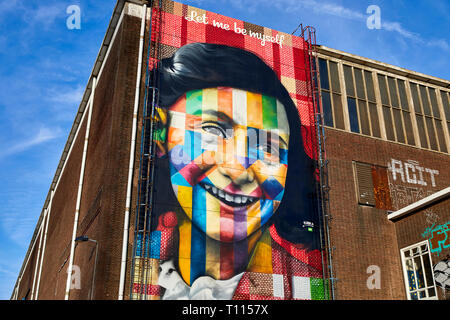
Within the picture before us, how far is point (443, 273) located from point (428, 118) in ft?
44.0

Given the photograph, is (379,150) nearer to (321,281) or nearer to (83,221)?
(321,281)

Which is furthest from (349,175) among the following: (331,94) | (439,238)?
(439,238)

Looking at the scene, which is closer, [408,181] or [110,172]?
[110,172]

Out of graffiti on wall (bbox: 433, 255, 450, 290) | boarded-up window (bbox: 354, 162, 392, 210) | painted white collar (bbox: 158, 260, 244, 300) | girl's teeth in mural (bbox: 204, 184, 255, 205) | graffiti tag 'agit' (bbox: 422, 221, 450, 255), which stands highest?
boarded-up window (bbox: 354, 162, 392, 210)

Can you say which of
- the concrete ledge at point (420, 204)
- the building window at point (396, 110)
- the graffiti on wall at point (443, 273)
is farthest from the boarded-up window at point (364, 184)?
the graffiti on wall at point (443, 273)

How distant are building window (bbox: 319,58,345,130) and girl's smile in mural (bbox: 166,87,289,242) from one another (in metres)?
3.55

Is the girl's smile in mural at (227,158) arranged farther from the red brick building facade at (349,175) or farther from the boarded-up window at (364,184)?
the boarded-up window at (364,184)

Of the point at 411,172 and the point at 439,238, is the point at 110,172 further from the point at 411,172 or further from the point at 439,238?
the point at 411,172

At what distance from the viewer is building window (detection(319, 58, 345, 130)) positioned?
102 feet

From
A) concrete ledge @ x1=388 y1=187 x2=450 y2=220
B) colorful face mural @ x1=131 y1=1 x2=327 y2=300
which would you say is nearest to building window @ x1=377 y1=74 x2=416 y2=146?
concrete ledge @ x1=388 y1=187 x2=450 y2=220

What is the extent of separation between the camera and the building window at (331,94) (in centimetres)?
3114

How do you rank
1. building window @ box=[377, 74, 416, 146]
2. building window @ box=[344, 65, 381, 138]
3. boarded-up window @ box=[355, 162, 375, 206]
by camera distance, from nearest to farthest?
boarded-up window @ box=[355, 162, 375, 206] < building window @ box=[344, 65, 381, 138] < building window @ box=[377, 74, 416, 146]

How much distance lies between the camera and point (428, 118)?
35.0 meters

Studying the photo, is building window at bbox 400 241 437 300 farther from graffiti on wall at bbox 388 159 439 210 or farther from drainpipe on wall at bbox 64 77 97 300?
drainpipe on wall at bbox 64 77 97 300
